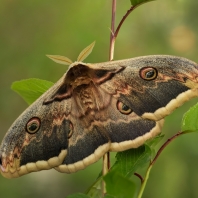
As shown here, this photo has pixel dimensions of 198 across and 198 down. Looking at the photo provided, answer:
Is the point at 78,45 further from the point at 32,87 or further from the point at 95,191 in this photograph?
the point at 95,191

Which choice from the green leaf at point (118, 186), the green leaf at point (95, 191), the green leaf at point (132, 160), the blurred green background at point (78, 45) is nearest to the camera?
the green leaf at point (118, 186)

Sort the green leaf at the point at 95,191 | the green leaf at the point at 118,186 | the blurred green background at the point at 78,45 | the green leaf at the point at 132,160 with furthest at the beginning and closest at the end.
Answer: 1. the blurred green background at the point at 78,45
2. the green leaf at the point at 95,191
3. the green leaf at the point at 132,160
4. the green leaf at the point at 118,186

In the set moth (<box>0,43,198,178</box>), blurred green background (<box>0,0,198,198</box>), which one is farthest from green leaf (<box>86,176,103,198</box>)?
blurred green background (<box>0,0,198,198</box>)

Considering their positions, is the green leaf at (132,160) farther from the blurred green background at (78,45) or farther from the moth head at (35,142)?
the blurred green background at (78,45)

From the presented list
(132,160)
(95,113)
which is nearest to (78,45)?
(95,113)

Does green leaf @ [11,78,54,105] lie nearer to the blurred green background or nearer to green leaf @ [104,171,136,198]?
green leaf @ [104,171,136,198]

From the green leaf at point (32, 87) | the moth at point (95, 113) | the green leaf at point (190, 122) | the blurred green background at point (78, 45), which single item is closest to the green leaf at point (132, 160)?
the moth at point (95, 113)
